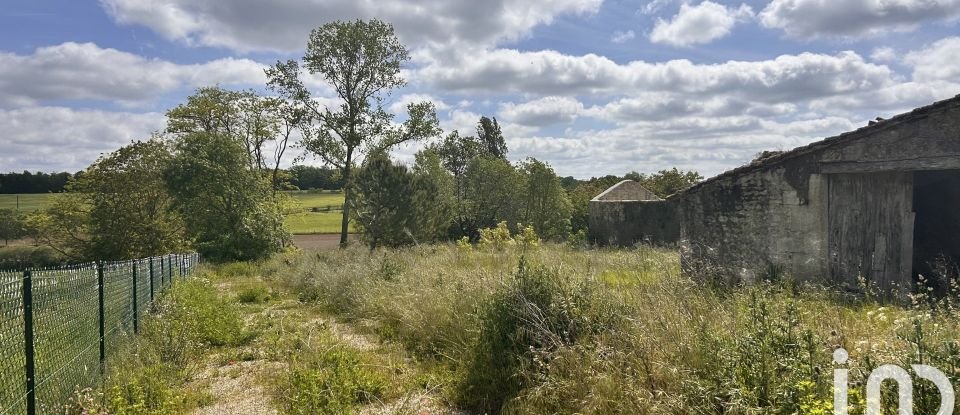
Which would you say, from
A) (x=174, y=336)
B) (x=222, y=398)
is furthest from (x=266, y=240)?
(x=222, y=398)

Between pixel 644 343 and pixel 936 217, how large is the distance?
1070 cm

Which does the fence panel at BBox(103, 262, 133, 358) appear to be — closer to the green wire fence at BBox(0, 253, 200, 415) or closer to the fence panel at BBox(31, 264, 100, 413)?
the green wire fence at BBox(0, 253, 200, 415)

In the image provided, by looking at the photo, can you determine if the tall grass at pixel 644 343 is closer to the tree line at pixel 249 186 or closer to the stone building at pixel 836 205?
the stone building at pixel 836 205

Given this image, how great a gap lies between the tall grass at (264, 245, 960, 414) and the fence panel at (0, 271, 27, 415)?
11.1 feet

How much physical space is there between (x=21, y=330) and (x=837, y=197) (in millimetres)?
10977

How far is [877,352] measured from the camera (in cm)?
334

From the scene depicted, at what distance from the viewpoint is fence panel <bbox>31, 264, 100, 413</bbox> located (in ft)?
13.0

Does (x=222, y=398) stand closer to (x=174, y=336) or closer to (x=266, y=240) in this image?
(x=174, y=336)

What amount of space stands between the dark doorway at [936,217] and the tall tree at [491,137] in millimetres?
37386

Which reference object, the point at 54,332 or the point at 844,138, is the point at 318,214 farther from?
the point at 54,332

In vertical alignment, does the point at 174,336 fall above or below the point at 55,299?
below
